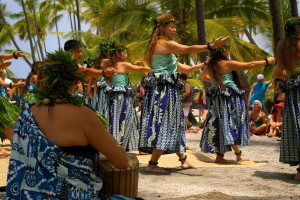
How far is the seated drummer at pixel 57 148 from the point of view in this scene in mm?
2744

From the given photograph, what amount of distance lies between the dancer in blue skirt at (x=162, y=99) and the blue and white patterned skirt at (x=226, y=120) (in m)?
0.86

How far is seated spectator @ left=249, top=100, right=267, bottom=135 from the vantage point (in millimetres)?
11109

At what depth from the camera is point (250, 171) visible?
6020mm

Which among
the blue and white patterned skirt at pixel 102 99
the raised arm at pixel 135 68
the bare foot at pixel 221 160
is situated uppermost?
the raised arm at pixel 135 68

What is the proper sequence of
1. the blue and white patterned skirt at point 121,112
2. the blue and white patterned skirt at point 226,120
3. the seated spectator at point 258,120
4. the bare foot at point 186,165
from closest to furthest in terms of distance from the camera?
the bare foot at point 186,165
the blue and white patterned skirt at point 226,120
the blue and white patterned skirt at point 121,112
the seated spectator at point 258,120

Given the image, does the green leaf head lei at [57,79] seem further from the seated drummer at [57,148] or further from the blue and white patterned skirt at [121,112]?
the blue and white patterned skirt at [121,112]

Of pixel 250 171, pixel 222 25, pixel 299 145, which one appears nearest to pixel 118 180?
pixel 299 145

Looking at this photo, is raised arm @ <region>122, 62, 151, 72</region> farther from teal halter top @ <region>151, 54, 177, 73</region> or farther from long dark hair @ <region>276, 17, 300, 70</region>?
long dark hair @ <region>276, 17, 300, 70</region>

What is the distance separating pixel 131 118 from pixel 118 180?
3961mm

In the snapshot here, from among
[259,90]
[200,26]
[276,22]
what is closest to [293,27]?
[276,22]

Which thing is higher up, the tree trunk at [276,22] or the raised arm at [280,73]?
the tree trunk at [276,22]

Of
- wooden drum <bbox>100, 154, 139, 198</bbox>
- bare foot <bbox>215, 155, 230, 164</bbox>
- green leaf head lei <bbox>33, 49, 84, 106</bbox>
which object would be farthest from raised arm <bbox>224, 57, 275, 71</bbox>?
green leaf head lei <bbox>33, 49, 84, 106</bbox>

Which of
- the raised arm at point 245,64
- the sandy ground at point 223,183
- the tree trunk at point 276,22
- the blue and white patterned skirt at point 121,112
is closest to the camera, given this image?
the sandy ground at point 223,183

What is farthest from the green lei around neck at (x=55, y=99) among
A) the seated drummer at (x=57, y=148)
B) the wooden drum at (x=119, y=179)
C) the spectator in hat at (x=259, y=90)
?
the spectator in hat at (x=259, y=90)
